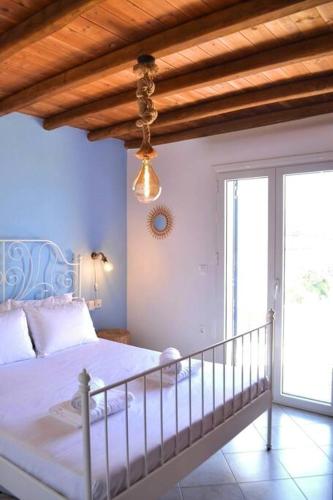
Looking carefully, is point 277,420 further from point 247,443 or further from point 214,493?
point 214,493

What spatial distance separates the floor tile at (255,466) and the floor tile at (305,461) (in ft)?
0.18

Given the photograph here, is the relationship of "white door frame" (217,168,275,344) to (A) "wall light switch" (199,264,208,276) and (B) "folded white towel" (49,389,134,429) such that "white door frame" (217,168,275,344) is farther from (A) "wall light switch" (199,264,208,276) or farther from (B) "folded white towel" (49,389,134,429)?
(B) "folded white towel" (49,389,134,429)

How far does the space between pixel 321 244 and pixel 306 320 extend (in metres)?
0.66

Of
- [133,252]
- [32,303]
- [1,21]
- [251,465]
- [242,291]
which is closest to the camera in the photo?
[1,21]

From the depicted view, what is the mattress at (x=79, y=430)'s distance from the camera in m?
1.55

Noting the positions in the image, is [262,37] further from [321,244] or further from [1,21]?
[321,244]

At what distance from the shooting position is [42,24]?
5.99ft

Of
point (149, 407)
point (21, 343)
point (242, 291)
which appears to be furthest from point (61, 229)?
point (149, 407)

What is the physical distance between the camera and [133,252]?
4340 millimetres

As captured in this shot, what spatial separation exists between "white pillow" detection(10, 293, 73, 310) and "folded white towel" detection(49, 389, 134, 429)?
4.33 feet

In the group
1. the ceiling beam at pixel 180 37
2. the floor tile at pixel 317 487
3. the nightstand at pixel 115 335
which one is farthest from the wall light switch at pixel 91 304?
the floor tile at pixel 317 487

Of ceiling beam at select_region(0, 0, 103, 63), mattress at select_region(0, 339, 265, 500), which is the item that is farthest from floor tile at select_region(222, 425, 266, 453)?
ceiling beam at select_region(0, 0, 103, 63)

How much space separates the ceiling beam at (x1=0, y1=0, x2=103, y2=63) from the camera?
5.52 feet

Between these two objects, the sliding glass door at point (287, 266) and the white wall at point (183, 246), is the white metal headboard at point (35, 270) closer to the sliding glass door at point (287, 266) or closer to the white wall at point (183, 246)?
the white wall at point (183, 246)
